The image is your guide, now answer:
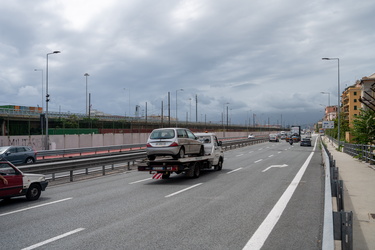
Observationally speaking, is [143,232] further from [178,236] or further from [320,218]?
[320,218]

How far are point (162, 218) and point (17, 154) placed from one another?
18.6 meters

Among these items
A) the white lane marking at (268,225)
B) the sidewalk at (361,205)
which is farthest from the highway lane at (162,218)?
the sidewalk at (361,205)

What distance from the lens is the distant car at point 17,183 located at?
9.79 m

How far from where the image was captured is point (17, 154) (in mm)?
23234

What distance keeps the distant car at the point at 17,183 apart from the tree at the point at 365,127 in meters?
20.2

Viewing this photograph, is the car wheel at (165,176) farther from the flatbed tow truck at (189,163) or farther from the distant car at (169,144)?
the distant car at (169,144)

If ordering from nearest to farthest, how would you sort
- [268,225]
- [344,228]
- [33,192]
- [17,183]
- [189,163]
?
1. [344,228]
2. [268,225]
3. [17,183]
4. [33,192]
5. [189,163]

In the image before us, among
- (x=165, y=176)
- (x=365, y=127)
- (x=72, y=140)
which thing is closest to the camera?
(x=165, y=176)

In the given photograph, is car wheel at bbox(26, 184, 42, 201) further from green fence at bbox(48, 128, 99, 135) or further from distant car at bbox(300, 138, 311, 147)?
distant car at bbox(300, 138, 311, 147)

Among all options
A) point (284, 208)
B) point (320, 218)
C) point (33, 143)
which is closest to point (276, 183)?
point (284, 208)

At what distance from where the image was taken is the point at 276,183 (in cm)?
1408

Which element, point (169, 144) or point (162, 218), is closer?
point (162, 218)

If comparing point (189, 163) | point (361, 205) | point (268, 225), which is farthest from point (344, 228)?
point (189, 163)

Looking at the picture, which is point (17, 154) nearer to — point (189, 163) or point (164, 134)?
point (164, 134)
